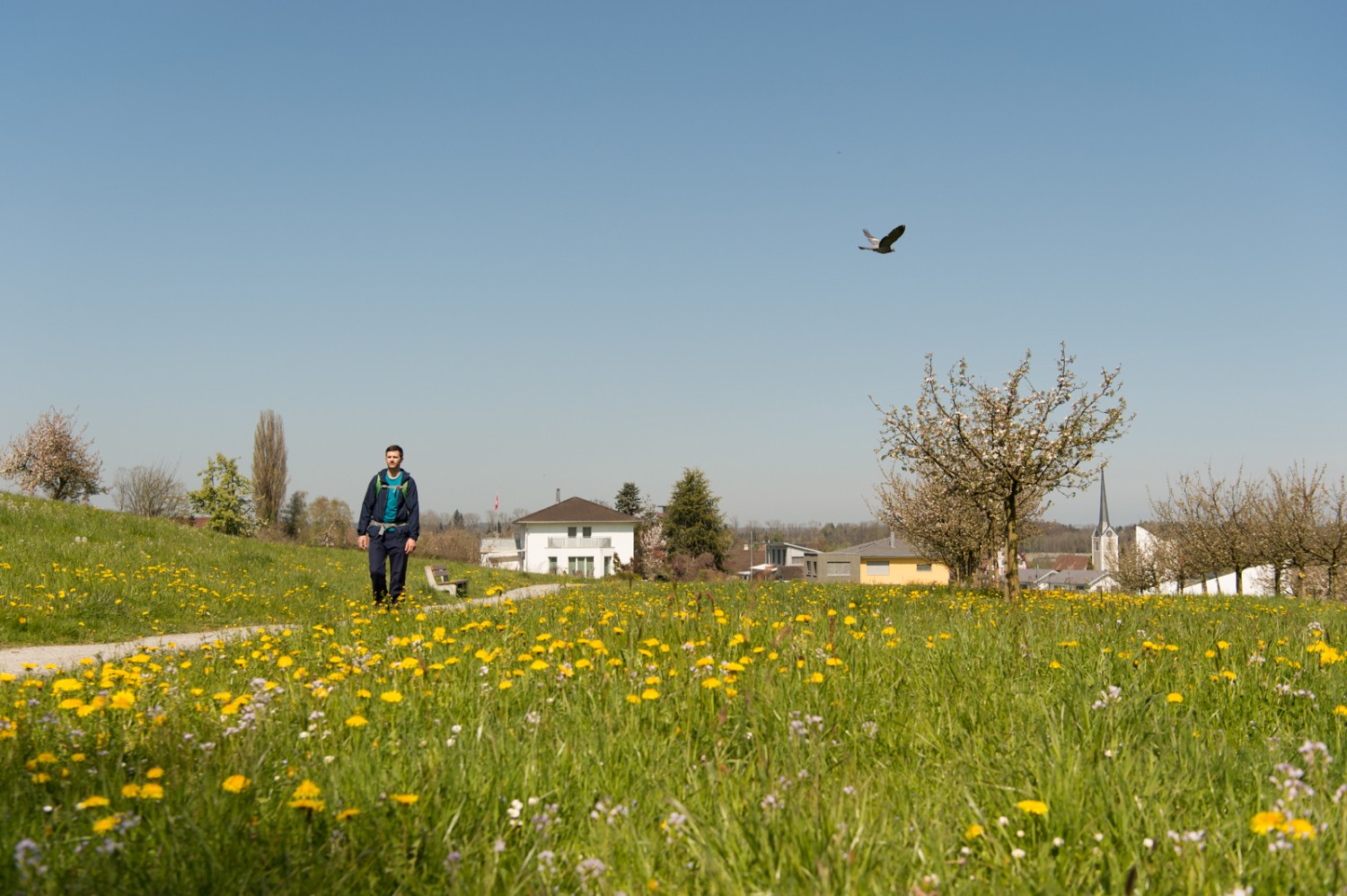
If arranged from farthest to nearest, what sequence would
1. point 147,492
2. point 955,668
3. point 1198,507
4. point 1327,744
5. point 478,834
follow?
point 147,492, point 1198,507, point 955,668, point 1327,744, point 478,834

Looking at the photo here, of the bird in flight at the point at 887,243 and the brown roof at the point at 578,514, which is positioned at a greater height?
the bird in flight at the point at 887,243

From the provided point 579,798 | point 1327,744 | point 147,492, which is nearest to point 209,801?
point 579,798

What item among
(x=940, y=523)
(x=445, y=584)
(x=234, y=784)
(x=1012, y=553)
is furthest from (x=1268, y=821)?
(x=940, y=523)

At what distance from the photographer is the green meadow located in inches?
90.5

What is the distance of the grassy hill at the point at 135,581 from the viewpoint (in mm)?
9984

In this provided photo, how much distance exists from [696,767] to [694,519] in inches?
2610

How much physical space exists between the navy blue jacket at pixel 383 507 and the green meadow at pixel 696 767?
6.24 meters

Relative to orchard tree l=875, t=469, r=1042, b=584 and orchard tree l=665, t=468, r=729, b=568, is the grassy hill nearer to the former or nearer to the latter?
orchard tree l=875, t=469, r=1042, b=584

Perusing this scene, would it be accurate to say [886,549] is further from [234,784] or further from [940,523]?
[234,784]

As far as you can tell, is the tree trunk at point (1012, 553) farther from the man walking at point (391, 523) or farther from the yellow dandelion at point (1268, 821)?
the yellow dandelion at point (1268, 821)

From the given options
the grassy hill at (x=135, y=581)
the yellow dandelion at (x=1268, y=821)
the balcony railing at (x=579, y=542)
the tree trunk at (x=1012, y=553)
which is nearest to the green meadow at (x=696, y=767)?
the yellow dandelion at (x=1268, y=821)

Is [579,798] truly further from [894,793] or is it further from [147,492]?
[147,492]

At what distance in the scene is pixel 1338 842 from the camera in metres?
2.31

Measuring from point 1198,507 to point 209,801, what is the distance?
4724cm
